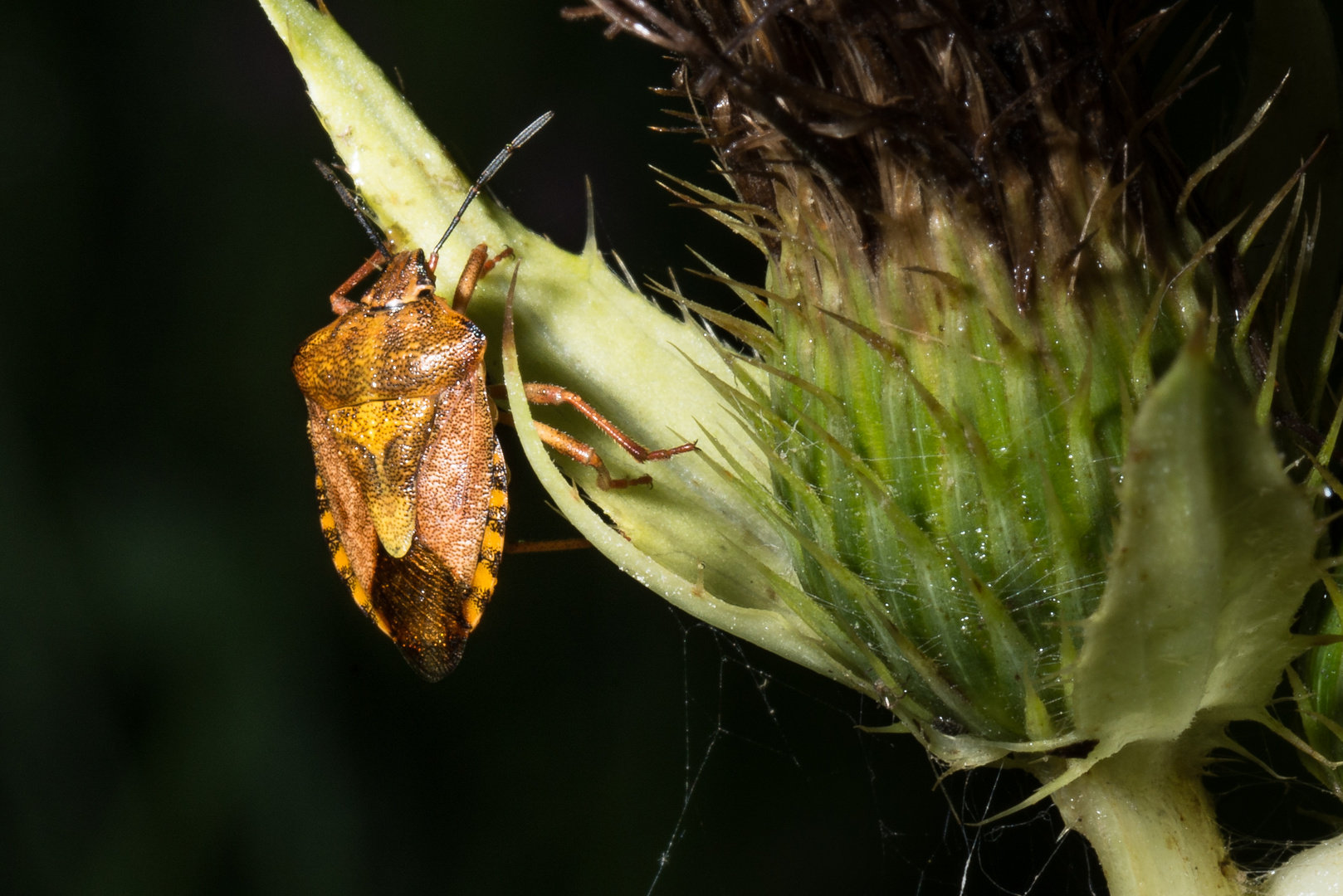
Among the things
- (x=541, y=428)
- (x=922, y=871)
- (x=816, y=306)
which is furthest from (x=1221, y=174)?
(x=922, y=871)

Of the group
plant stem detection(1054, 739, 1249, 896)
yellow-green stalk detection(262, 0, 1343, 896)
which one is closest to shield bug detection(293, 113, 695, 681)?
yellow-green stalk detection(262, 0, 1343, 896)

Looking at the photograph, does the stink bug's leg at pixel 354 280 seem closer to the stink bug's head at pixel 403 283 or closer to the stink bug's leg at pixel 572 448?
the stink bug's head at pixel 403 283

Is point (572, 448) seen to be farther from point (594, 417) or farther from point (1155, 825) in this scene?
point (1155, 825)

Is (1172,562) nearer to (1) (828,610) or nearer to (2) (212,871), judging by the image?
(1) (828,610)

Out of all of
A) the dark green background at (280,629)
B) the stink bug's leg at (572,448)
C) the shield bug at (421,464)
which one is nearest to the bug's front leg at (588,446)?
the stink bug's leg at (572,448)

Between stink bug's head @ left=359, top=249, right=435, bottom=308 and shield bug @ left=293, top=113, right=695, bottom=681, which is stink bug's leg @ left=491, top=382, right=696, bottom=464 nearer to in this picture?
shield bug @ left=293, top=113, right=695, bottom=681
